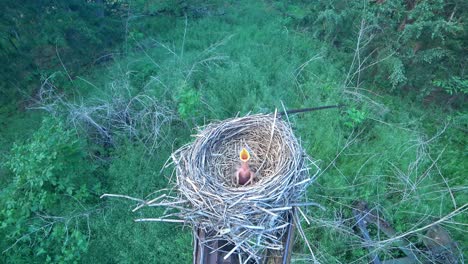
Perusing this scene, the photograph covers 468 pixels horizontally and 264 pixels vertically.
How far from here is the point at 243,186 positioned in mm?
2289

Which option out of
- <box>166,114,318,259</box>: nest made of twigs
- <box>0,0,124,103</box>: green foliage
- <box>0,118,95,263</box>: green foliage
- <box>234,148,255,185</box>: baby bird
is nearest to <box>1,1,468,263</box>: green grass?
<box>0,118,95,263</box>: green foliage

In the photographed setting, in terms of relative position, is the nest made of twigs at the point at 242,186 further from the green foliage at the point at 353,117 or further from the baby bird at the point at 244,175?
the green foliage at the point at 353,117

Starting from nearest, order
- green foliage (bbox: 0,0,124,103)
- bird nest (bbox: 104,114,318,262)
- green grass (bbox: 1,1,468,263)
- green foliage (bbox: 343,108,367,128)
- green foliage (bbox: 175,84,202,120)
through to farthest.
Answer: bird nest (bbox: 104,114,318,262) < green grass (bbox: 1,1,468,263) < green foliage (bbox: 175,84,202,120) < green foliage (bbox: 343,108,367,128) < green foliage (bbox: 0,0,124,103)

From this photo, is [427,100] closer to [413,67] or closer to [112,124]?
[413,67]

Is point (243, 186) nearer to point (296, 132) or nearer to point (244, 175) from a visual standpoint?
point (244, 175)

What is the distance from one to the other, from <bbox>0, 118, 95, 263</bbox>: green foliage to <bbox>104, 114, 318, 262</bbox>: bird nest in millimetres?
1947

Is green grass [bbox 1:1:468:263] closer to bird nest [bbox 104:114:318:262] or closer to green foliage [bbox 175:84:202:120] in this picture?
green foliage [bbox 175:84:202:120]

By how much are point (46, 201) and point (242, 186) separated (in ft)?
8.56

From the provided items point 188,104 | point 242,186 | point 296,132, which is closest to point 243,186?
point 242,186

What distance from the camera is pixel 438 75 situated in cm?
492

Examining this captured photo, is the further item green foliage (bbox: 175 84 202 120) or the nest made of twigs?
green foliage (bbox: 175 84 202 120)

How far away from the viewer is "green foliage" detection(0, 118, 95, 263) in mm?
3562

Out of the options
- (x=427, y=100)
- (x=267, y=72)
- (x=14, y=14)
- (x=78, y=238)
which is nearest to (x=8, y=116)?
(x=14, y=14)

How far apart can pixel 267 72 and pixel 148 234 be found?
3100 millimetres
